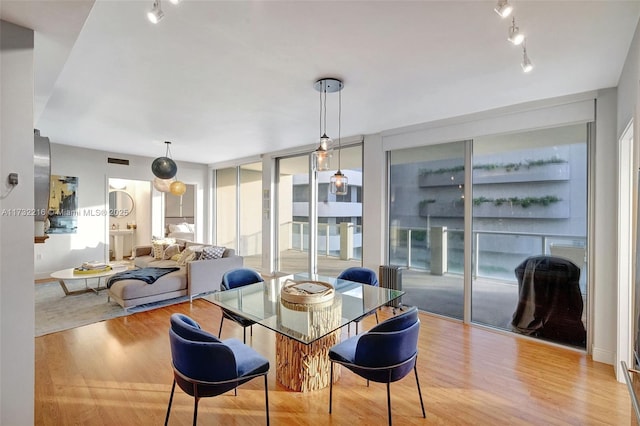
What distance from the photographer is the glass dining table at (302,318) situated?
2117mm

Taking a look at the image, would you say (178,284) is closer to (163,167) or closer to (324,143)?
(163,167)

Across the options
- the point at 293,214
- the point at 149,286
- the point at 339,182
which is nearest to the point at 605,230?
the point at 339,182

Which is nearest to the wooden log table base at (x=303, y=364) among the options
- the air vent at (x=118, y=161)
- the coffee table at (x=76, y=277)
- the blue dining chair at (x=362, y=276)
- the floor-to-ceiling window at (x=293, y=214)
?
the blue dining chair at (x=362, y=276)

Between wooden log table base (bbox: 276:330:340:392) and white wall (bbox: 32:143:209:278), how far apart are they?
5.90m

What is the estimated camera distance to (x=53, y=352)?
9.89ft

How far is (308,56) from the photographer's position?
7.49ft

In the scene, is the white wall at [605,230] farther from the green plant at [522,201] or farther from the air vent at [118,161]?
the air vent at [118,161]

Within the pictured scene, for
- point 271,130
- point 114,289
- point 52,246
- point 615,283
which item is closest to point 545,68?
point 615,283

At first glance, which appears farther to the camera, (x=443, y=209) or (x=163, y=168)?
(x=163, y=168)

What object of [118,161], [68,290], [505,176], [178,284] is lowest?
[68,290]

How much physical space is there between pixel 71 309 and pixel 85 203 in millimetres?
2913

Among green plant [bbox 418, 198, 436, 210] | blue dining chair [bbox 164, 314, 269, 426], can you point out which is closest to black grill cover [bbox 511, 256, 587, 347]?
green plant [bbox 418, 198, 436, 210]

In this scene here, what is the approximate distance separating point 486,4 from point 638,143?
3.95ft

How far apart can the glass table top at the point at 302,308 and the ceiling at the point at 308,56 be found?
1954 millimetres
